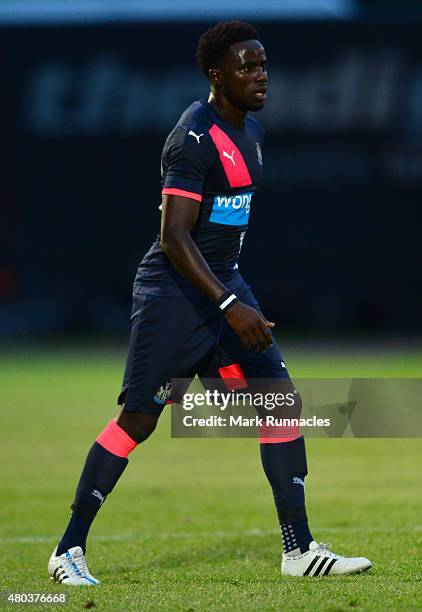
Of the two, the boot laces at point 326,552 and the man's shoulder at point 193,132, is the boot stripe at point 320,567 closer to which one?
the boot laces at point 326,552

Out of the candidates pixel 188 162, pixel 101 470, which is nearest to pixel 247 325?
pixel 188 162

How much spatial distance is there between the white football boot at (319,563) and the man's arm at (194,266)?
107 cm

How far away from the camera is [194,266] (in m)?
6.00

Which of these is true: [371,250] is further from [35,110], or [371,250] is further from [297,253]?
[35,110]

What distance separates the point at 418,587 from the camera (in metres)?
5.77

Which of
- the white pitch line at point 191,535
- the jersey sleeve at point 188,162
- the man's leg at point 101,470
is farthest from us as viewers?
the white pitch line at point 191,535

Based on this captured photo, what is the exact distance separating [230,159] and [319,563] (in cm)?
204

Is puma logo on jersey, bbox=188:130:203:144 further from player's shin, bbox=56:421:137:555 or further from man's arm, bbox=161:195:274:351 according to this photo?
player's shin, bbox=56:421:137:555

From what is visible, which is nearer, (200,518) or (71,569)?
(71,569)

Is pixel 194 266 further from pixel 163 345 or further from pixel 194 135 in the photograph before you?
pixel 194 135

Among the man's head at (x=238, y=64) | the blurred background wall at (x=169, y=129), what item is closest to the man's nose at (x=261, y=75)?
the man's head at (x=238, y=64)

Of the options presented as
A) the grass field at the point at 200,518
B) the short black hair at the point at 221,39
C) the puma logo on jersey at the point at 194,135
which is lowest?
the grass field at the point at 200,518

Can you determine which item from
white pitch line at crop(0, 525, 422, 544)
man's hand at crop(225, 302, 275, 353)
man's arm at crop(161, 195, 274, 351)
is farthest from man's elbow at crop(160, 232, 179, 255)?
white pitch line at crop(0, 525, 422, 544)

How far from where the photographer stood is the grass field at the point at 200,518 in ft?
19.0
